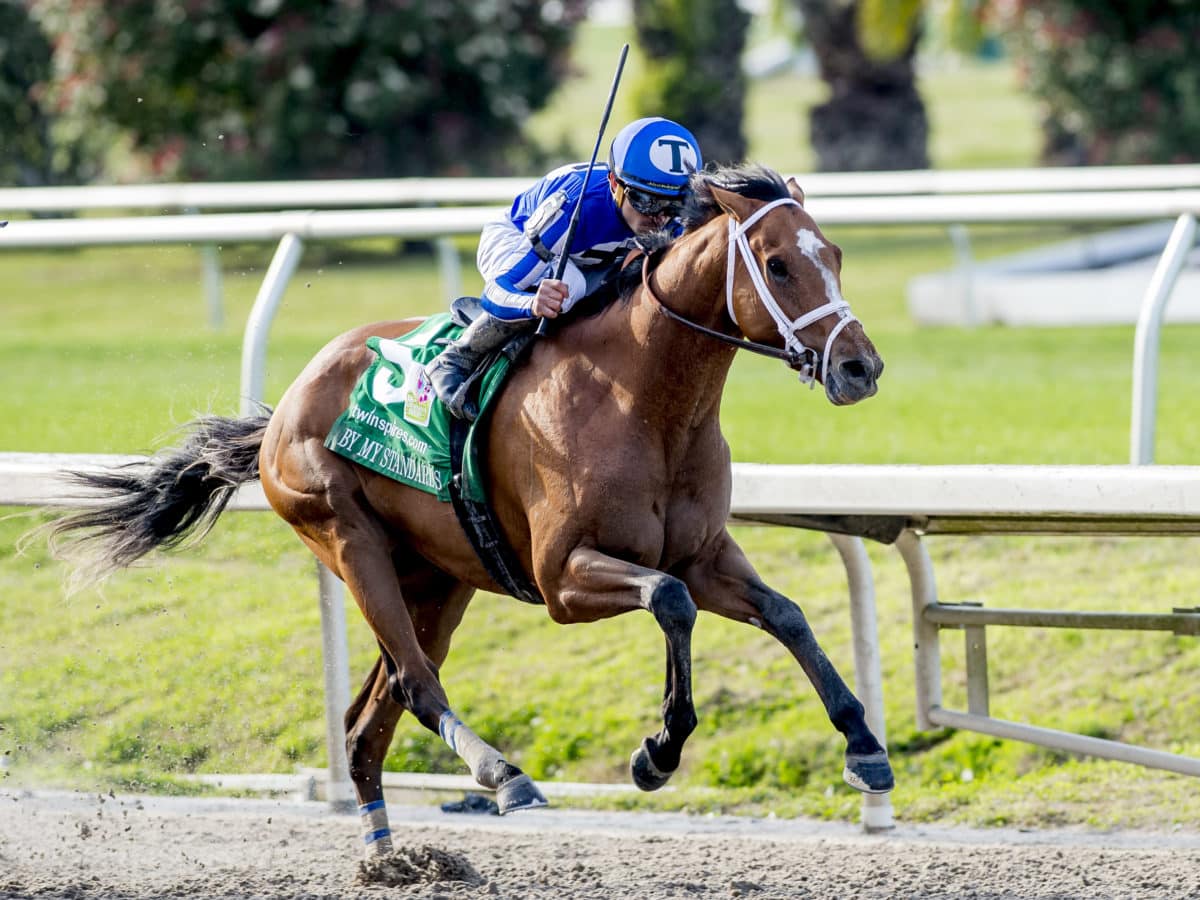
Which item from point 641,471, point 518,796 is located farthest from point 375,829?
point 641,471

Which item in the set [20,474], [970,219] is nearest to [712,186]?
[970,219]

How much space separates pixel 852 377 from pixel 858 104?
48.3 feet

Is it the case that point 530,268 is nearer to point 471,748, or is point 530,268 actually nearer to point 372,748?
point 471,748

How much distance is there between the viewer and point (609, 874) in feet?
15.3

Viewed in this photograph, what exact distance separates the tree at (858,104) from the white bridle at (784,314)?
1398 cm

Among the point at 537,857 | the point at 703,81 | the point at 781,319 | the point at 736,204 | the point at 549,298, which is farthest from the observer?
the point at 703,81

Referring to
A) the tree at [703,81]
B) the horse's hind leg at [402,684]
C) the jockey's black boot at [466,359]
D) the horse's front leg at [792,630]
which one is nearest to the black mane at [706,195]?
the jockey's black boot at [466,359]

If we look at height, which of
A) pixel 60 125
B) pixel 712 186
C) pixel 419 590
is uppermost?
pixel 60 125

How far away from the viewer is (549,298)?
4.02m

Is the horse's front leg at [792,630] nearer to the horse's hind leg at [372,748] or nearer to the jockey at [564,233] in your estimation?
the jockey at [564,233]

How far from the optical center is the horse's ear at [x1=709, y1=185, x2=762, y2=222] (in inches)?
147

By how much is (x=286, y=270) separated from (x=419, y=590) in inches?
36.9

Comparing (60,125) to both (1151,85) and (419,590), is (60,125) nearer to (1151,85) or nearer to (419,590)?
(1151,85)

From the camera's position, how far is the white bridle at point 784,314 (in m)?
3.57
